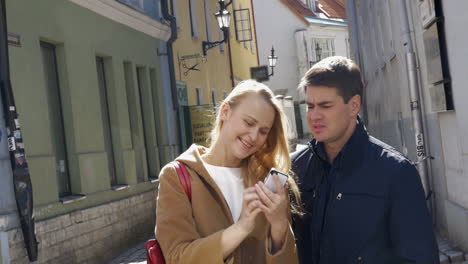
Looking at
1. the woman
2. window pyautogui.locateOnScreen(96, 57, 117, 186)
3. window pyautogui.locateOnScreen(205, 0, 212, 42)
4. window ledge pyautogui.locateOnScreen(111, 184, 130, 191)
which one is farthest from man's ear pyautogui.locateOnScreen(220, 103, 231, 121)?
window pyautogui.locateOnScreen(205, 0, 212, 42)

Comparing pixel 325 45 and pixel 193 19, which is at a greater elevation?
pixel 325 45

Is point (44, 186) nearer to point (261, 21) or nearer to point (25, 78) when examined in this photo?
point (25, 78)

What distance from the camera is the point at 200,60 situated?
19391mm

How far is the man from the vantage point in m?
2.98

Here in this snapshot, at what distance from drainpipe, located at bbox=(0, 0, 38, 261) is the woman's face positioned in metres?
5.80

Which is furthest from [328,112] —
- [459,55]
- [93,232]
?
[93,232]

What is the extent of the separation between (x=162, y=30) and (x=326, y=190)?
1308 centimetres

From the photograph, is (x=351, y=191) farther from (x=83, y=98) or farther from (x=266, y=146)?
(x=83, y=98)

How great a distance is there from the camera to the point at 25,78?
9172mm

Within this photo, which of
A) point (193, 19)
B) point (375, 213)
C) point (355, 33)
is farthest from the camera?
point (355, 33)

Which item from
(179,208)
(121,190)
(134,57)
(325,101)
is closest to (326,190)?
(325,101)

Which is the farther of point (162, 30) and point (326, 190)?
point (162, 30)

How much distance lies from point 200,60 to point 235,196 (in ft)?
53.8

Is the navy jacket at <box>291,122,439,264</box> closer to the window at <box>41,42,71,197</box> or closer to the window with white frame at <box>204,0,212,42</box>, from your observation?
the window at <box>41,42,71,197</box>
